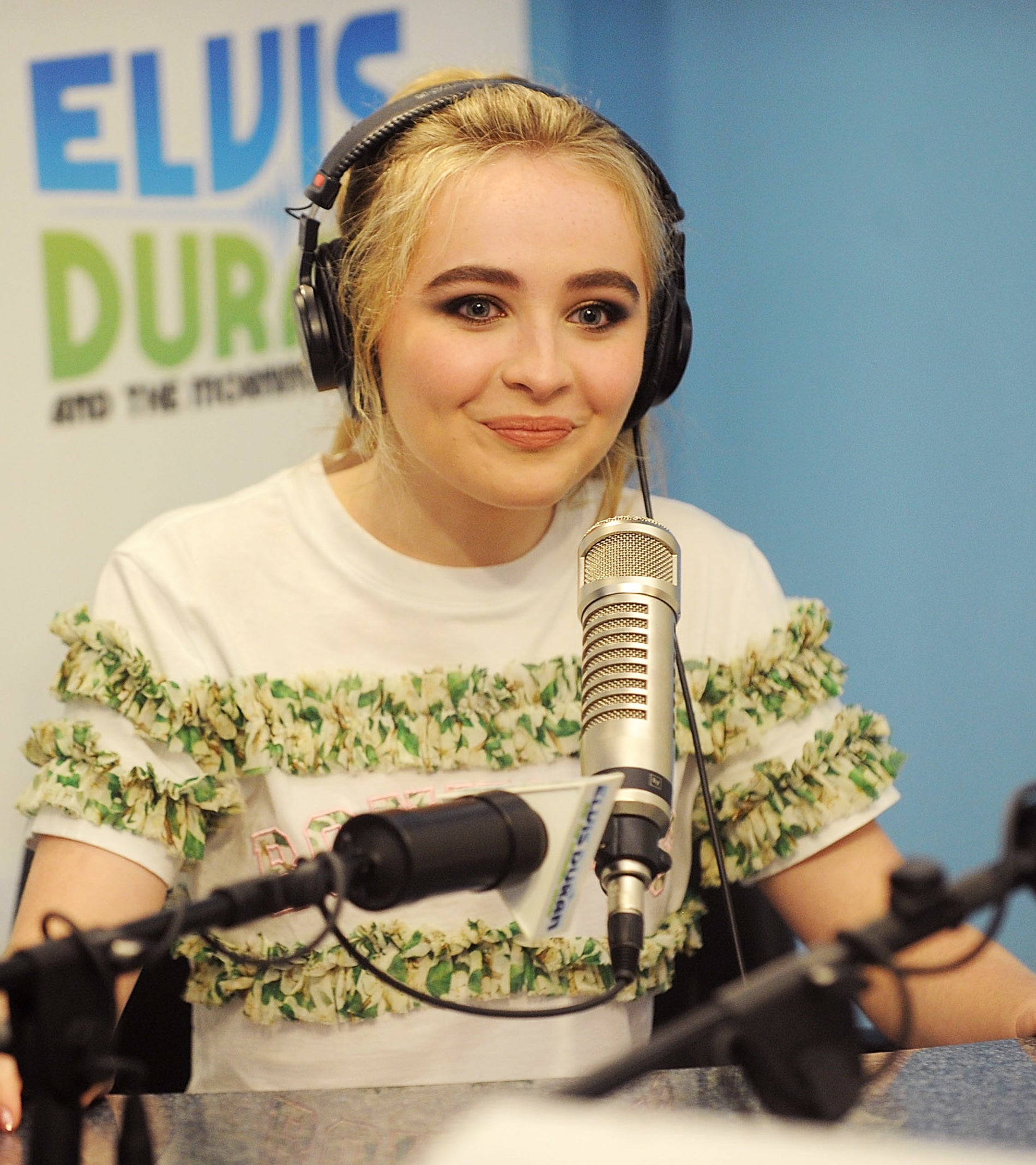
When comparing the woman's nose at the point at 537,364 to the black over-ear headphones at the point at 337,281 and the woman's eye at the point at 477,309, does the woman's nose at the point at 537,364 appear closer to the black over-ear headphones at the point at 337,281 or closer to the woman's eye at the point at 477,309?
the woman's eye at the point at 477,309

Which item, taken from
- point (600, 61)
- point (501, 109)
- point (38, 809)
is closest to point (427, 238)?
point (501, 109)

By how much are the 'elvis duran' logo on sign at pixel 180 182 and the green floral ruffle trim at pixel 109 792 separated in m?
0.57

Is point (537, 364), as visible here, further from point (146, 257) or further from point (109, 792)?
point (146, 257)

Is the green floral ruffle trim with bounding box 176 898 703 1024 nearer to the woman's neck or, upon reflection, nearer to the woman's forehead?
the woman's neck

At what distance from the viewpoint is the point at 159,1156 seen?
2.46 ft

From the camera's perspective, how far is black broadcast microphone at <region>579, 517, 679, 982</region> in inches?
26.0

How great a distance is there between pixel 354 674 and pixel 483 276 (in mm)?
362

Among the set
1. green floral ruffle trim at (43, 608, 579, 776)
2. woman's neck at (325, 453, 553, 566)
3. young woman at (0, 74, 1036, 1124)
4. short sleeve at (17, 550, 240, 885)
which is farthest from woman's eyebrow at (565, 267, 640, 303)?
short sleeve at (17, 550, 240, 885)

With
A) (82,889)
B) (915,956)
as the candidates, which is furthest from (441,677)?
(915,956)

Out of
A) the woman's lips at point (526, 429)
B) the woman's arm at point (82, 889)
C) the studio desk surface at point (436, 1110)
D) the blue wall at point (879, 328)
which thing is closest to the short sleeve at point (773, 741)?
the woman's lips at point (526, 429)

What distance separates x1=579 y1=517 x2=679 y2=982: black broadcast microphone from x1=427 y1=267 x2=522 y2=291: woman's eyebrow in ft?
1.20

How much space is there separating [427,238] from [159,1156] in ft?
2.39

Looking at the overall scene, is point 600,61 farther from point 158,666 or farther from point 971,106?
point 158,666

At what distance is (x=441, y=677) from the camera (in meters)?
1.24
